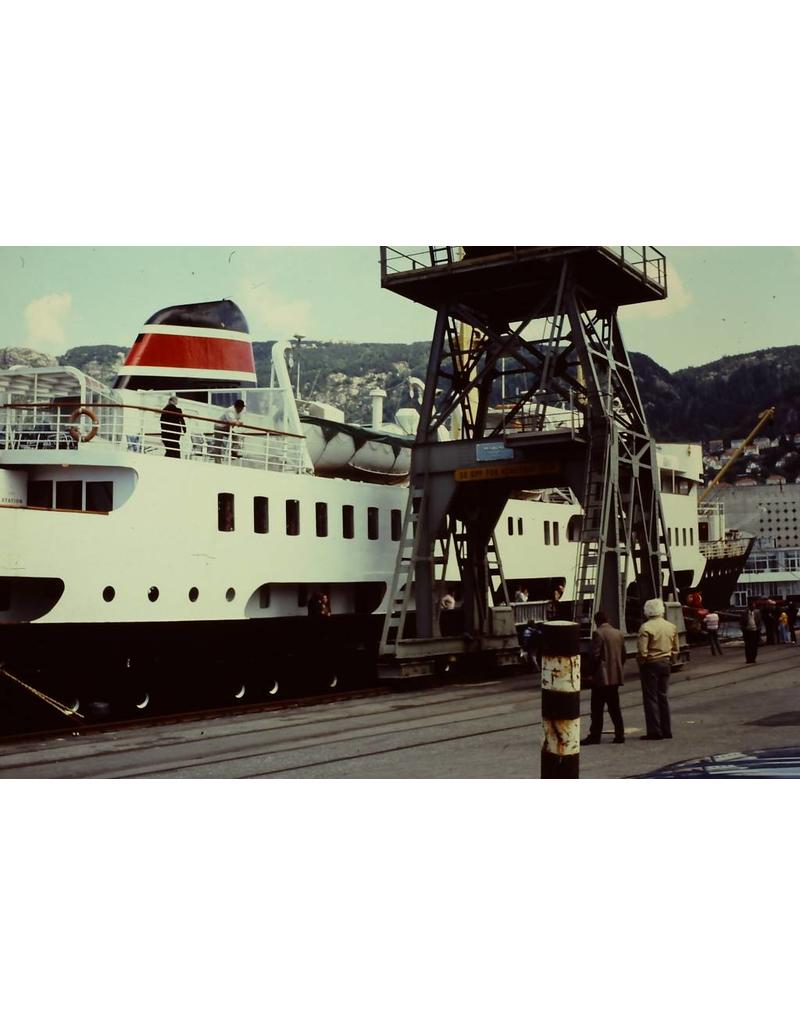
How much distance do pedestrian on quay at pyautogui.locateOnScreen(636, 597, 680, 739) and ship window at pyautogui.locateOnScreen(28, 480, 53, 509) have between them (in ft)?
29.6

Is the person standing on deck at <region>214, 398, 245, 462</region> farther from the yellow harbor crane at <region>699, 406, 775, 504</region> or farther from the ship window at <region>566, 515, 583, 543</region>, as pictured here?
the ship window at <region>566, 515, 583, 543</region>

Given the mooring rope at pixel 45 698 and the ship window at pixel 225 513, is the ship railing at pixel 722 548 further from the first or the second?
the mooring rope at pixel 45 698

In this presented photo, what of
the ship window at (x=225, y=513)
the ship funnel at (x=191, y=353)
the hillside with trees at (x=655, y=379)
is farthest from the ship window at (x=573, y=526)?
the ship window at (x=225, y=513)

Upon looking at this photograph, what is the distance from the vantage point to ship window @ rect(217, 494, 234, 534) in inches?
658

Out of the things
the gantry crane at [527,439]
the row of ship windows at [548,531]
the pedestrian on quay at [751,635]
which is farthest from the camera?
the row of ship windows at [548,531]

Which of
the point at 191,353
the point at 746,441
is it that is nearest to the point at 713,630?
the point at 746,441

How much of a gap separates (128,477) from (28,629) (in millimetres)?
2670

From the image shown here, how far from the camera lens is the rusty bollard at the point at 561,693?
6.56 metres

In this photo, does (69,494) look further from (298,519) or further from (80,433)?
(298,519)

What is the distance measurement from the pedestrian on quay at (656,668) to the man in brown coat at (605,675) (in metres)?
0.26

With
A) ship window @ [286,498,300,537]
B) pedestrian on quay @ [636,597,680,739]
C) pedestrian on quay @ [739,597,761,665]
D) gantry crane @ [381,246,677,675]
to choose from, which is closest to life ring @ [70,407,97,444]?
ship window @ [286,498,300,537]

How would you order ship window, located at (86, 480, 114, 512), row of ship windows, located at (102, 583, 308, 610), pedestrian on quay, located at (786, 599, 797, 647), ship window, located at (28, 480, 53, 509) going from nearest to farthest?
row of ship windows, located at (102, 583, 308, 610) → ship window, located at (28, 480, 53, 509) → ship window, located at (86, 480, 114, 512) → pedestrian on quay, located at (786, 599, 797, 647)

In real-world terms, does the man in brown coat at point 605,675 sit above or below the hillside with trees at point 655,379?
below

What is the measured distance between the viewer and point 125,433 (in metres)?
15.6
